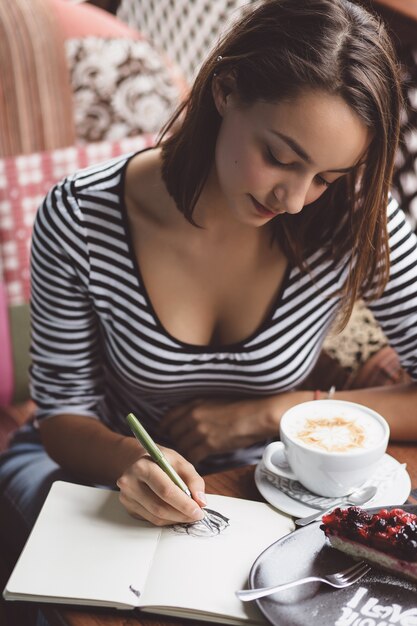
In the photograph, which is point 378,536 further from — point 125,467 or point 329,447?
point 125,467

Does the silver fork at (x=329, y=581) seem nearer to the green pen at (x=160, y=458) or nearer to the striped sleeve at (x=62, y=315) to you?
the green pen at (x=160, y=458)

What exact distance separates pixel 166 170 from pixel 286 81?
0.30 meters

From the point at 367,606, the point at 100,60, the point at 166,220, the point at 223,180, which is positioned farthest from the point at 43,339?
the point at 100,60

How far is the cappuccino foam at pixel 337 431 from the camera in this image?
101 centimetres

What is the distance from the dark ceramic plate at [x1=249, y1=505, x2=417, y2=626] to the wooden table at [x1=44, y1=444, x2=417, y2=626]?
86mm

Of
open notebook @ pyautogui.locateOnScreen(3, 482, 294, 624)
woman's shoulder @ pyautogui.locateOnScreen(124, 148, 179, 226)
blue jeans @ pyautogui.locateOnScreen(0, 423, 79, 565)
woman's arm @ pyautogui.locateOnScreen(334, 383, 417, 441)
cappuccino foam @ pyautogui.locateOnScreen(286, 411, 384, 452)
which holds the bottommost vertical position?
blue jeans @ pyautogui.locateOnScreen(0, 423, 79, 565)

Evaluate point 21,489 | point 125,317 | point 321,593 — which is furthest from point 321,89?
point 21,489

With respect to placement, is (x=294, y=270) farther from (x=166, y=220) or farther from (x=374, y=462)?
(x=374, y=462)

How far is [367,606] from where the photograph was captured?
835 millimetres

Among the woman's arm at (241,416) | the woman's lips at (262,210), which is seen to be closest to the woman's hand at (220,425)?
the woman's arm at (241,416)

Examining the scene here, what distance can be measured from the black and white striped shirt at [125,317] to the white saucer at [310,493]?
0.23 metres

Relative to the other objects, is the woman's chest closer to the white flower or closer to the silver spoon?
the silver spoon

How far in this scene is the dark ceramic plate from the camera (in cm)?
82

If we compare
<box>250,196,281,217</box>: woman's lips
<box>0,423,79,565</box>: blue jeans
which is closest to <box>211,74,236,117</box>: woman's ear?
<box>250,196,281,217</box>: woman's lips
